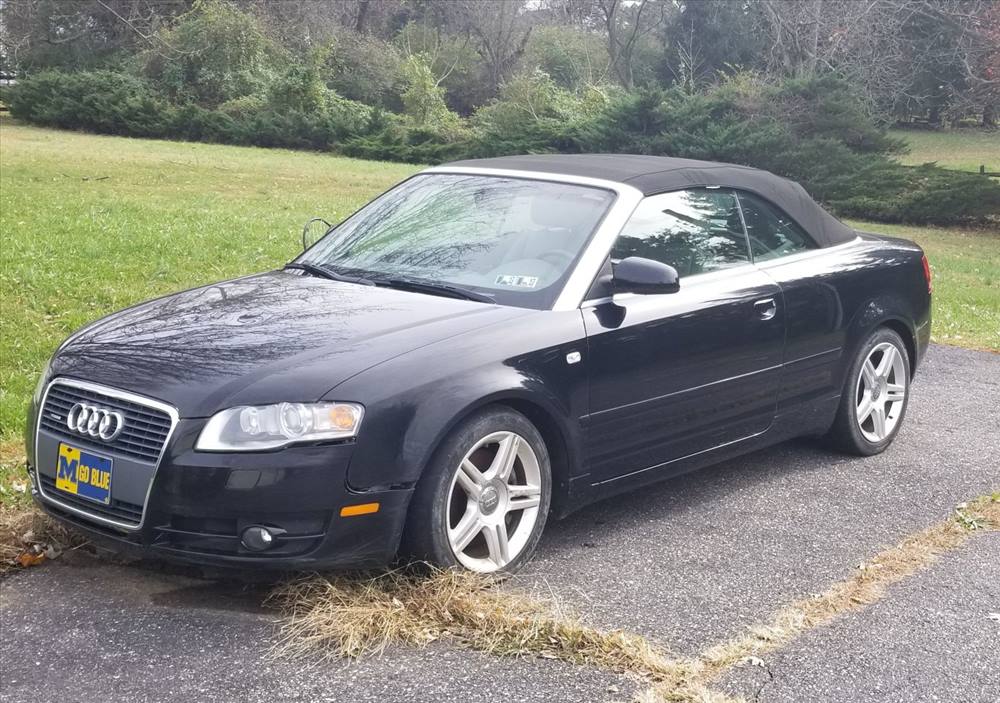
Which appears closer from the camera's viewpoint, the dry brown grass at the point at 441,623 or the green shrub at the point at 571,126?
the dry brown grass at the point at 441,623

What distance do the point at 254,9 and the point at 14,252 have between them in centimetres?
3324

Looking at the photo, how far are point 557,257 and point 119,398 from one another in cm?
181

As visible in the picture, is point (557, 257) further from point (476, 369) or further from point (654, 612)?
point (654, 612)

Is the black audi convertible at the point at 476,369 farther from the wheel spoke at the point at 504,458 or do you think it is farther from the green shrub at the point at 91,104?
the green shrub at the point at 91,104

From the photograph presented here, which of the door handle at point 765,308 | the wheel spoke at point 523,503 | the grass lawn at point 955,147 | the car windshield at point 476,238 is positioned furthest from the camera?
the grass lawn at point 955,147

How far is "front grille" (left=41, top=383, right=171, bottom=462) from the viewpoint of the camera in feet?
12.8

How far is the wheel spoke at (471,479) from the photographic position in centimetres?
420

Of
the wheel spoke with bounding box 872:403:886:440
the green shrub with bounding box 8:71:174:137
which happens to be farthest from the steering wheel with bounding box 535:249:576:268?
the green shrub with bounding box 8:71:174:137

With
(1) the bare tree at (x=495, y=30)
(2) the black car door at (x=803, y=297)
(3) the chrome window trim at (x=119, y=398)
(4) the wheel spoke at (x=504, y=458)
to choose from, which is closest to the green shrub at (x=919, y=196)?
(2) the black car door at (x=803, y=297)

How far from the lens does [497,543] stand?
4.33 m

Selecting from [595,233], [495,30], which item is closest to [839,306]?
[595,233]

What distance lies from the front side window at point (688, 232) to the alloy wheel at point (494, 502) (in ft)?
3.36

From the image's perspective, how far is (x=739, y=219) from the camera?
5629mm

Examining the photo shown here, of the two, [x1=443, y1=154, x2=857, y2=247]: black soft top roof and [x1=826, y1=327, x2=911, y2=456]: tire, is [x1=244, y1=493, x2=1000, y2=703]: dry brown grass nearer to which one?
[x1=826, y1=327, x2=911, y2=456]: tire
